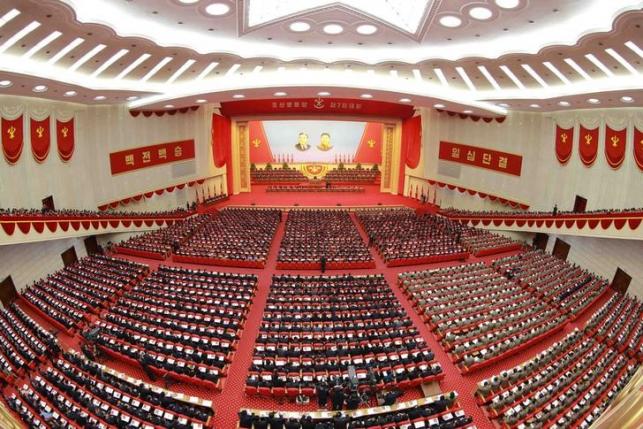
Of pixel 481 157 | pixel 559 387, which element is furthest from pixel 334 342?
pixel 481 157

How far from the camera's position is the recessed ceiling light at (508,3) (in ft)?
30.4

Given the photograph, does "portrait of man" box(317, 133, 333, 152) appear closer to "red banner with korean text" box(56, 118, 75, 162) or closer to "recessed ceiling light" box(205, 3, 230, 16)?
"red banner with korean text" box(56, 118, 75, 162)

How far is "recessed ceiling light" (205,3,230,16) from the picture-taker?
32.9 feet

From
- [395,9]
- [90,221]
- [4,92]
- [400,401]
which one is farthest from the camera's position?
[90,221]

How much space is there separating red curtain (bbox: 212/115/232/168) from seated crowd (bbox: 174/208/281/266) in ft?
21.2

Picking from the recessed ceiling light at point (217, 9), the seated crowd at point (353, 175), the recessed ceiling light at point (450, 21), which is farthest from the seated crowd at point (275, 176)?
the recessed ceiling light at point (450, 21)

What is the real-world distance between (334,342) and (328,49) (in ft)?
32.6

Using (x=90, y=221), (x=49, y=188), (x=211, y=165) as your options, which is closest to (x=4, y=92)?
(x=49, y=188)

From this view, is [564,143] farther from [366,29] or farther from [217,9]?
[217,9]

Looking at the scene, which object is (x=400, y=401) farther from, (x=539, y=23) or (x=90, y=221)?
(x=90, y=221)

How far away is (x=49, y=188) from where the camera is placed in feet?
57.1

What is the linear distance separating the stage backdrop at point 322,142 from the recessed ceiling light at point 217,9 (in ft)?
74.9

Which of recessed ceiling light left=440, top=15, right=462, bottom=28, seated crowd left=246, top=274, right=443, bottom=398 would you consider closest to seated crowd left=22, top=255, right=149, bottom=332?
seated crowd left=246, top=274, right=443, bottom=398

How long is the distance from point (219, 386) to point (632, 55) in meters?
13.1
